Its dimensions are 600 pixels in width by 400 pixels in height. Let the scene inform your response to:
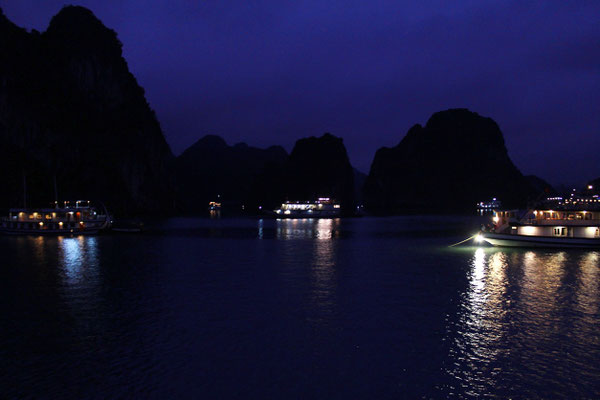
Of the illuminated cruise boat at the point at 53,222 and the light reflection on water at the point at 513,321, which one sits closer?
the light reflection on water at the point at 513,321

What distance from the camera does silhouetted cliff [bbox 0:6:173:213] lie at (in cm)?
10819

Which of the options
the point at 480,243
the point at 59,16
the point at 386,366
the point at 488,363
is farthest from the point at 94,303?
the point at 59,16

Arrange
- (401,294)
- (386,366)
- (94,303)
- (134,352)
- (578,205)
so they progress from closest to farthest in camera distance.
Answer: (386,366) → (134,352) → (94,303) → (401,294) → (578,205)

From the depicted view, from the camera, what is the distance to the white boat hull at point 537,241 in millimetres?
48688

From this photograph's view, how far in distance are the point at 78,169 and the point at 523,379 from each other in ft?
439

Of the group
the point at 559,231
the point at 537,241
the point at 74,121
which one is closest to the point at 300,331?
the point at 537,241

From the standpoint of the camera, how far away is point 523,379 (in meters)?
13.3

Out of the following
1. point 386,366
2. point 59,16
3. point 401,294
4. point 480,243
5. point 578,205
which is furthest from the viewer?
point 59,16

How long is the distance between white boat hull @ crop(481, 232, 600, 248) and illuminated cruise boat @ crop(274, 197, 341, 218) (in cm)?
10298

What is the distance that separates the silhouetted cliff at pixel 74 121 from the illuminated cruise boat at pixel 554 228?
106971mm

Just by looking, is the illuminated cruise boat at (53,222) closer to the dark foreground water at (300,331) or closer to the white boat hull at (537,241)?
the dark foreground water at (300,331)

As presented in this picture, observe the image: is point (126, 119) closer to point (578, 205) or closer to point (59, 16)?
point (59, 16)

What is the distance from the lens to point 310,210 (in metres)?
156

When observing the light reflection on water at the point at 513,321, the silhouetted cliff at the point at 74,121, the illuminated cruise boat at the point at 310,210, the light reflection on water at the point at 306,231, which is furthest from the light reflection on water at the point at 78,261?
the illuminated cruise boat at the point at 310,210
